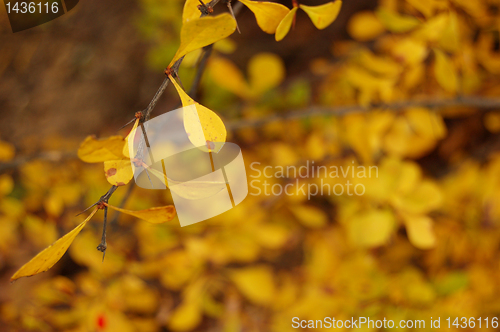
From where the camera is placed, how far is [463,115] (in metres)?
0.87

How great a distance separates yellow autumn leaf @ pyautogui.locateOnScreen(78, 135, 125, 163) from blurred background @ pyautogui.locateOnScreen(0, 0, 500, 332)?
26 cm

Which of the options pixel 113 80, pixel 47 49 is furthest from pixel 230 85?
pixel 47 49

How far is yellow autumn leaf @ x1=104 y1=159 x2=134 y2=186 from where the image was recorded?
9.8 inches

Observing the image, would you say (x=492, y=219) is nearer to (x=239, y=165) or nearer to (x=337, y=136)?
(x=337, y=136)

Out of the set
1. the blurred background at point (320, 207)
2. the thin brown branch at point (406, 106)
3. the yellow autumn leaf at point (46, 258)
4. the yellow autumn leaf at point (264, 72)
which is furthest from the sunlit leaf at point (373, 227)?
the yellow autumn leaf at point (46, 258)

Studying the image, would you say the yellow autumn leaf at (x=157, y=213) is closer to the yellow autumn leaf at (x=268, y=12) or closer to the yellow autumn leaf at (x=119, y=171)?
the yellow autumn leaf at (x=119, y=171)

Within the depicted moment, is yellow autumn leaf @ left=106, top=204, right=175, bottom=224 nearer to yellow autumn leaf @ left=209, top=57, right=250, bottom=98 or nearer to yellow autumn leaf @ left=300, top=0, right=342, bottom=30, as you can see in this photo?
yellow autumn leaf @ left=300, top=0, right=342, bottom=30

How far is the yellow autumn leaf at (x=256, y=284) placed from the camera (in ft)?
2.35

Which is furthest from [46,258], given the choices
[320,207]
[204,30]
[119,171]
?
[320,207]

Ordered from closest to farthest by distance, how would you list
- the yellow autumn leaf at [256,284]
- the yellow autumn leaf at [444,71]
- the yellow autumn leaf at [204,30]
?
the yellow autumn leaf at [204,30] < the yellow autumn leaf at [444,71] < the yellow autumn leaf at [256,284]

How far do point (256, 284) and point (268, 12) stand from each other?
0.63m

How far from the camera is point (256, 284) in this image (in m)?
0.73

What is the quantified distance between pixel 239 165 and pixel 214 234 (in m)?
0.36

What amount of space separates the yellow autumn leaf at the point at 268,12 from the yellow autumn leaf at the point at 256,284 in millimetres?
607
